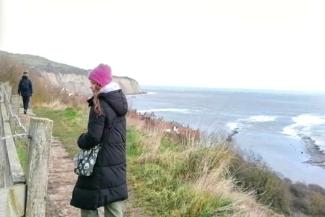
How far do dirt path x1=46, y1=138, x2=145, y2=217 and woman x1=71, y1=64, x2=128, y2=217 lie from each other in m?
2.01

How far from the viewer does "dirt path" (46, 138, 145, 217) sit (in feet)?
19.6

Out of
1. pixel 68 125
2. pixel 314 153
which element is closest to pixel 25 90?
pixel 68 125

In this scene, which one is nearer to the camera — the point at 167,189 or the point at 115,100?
the point at 115,100

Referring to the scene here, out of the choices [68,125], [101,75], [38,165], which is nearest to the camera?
[38,165]

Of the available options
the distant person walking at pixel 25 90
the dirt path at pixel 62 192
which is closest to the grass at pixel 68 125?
the dirt path at pixel 62 192

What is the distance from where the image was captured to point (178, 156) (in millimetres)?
8117

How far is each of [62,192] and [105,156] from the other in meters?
3.09

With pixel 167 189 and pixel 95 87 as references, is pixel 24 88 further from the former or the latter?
pixel 95 87

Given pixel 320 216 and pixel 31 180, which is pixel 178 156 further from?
pixel 320 216

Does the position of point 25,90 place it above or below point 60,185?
above

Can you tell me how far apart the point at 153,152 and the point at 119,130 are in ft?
16.1

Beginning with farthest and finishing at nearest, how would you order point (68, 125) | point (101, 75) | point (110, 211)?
1. point (68, 125)
2. point (110, 211)
3. point (101, 75)

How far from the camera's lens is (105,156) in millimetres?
3918

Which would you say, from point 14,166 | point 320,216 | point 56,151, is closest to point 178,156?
point 56,151
